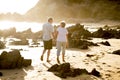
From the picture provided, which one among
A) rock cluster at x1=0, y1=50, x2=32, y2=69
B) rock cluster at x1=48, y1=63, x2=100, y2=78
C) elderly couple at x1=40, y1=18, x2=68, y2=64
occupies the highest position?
elderly couple at x1=40, y1=18, x2=68, y2=64

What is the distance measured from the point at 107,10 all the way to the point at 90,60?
10768cm

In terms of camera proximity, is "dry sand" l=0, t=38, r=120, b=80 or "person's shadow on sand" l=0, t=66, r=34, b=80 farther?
"dry sand" l=0, t=38, r=120, b=80

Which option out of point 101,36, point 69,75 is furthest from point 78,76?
point 101,36

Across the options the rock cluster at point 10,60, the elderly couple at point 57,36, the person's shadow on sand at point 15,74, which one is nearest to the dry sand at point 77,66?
the person's shadow on sand at point 15,74

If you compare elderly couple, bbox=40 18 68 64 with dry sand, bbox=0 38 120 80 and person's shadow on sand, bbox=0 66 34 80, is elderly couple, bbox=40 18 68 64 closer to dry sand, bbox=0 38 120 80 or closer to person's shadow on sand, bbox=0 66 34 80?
dry sand, bbox=0 38 120 80

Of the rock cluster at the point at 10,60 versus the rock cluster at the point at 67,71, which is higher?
the rock cluster at the point at 10,60

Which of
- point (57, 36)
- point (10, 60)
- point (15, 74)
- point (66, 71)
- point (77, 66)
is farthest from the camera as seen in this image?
point (57, 36)

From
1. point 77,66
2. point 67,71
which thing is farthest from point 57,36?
point 67,71

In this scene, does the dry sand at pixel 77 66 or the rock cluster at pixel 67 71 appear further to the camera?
the rock cluster at pixel 67 71

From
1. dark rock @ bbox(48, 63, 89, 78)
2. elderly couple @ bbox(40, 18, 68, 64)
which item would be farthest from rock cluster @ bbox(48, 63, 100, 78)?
elderly couple @ bbox(40, 18, 68, 64)

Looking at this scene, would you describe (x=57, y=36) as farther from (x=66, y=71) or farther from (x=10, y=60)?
(x=66, y=71)

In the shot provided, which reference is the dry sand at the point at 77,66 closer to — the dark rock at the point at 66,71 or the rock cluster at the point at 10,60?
the dark rock at the point at 66,71

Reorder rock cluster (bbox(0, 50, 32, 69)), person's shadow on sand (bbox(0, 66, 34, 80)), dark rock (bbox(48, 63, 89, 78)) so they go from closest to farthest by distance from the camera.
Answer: person's shadow on sand (bbox(0, 66, 34, 80)) → dark rock (bbox(48, 63, 89, 78)) → rock cluster (bbox(0, 50, 32, 69))

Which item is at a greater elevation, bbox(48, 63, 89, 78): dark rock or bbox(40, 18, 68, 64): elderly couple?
bbox(40, 18, 68, 64): elderly couple
